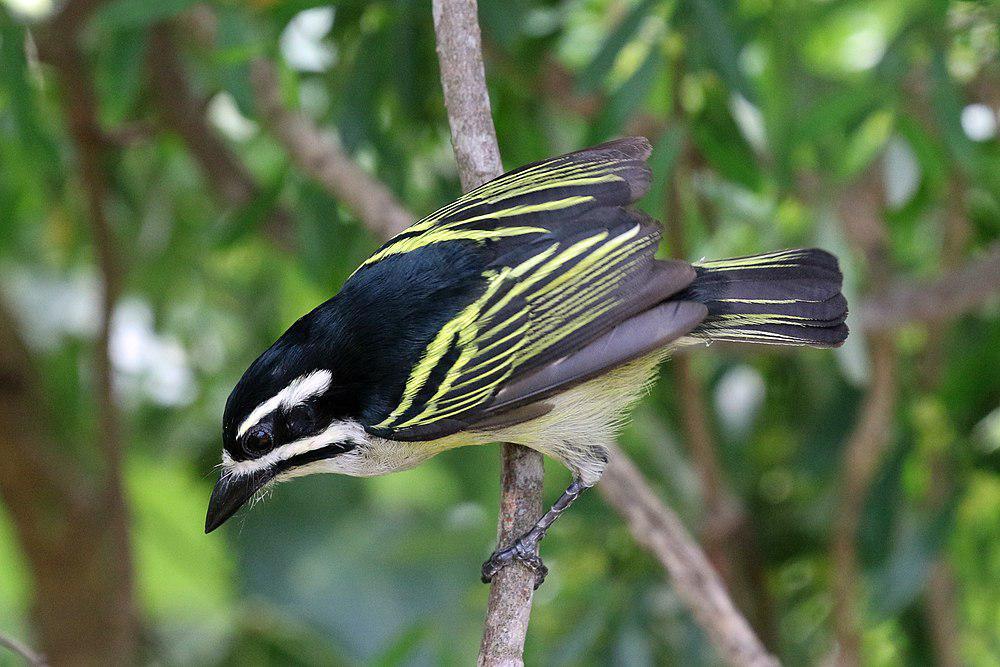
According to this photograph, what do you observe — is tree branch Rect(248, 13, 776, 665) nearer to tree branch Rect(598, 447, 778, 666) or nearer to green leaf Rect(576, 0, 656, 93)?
tree branch Rect(598, 447, 778, 666)

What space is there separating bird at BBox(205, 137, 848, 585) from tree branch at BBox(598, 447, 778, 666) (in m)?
0.23

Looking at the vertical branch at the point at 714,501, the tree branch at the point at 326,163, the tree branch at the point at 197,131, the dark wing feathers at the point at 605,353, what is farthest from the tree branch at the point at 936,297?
the tree branch at the point at 197,131

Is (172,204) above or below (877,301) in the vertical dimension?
above

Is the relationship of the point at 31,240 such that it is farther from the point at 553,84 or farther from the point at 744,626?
the point at 744,626

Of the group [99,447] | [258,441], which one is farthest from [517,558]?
[99,447]

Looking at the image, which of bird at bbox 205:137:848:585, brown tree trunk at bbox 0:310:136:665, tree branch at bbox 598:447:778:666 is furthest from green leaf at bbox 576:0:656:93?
brown tree trunk at bbox 0:310:136:665

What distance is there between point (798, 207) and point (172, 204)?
6.50 feet

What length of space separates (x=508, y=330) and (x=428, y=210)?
122cm

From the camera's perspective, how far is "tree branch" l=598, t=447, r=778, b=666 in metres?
2.35

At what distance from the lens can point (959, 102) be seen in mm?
2445

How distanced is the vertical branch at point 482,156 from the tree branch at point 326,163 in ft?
1.40

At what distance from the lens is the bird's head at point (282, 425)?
2031 millimetres

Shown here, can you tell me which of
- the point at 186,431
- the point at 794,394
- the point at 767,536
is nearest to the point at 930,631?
the point at 767,536

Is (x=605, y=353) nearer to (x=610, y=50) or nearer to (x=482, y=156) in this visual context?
(x=482, y=156)
